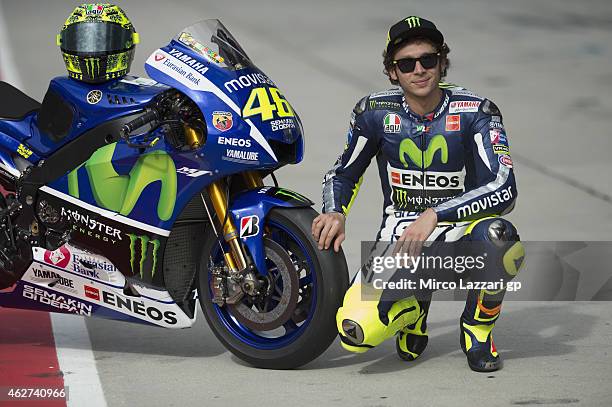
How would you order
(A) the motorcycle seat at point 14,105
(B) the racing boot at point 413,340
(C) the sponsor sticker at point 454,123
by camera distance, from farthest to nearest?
(A) the motorcycle seat at point 14,105 < (B) the racing boot at point 413,340 < (C) the sponsor sticker at point 454,123

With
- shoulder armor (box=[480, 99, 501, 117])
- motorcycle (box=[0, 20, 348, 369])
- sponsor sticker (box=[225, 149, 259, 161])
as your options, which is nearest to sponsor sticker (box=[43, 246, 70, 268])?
motorcycle (box=[0, 20, 348, 369])

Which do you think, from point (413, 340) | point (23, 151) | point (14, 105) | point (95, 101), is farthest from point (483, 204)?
point (14, 105)

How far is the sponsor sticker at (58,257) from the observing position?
24.1 feet

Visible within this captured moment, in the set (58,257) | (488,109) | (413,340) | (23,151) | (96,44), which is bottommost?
(413,340)

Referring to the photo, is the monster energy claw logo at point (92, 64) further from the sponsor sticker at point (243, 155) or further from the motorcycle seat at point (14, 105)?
the sponsor sticker at point (243, 155)

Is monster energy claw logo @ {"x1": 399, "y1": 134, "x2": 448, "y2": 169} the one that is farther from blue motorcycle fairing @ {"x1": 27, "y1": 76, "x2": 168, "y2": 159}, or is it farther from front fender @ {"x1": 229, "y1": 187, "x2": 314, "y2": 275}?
blue motorcycle fairing @ {"x1": 27, "y1": 76, "x2": 168, "y2": 159}

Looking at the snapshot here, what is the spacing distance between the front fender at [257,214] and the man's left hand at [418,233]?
1.63 ft

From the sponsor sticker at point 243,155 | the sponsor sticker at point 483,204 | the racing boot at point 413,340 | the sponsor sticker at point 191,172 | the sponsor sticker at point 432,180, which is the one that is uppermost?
the sponsor sticker at point 243,155

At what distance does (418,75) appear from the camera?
6.86 m

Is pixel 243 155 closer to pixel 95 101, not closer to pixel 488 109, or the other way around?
pixel 95 101

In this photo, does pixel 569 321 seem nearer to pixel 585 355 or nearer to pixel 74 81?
pixel 585 355

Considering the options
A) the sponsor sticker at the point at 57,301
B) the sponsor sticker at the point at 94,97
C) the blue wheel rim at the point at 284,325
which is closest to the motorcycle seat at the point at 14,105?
the sponsor sticker at the point at 94,97

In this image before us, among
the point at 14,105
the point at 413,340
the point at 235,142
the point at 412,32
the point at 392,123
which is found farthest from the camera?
the point at 14,105

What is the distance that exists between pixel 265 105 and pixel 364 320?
104cm
